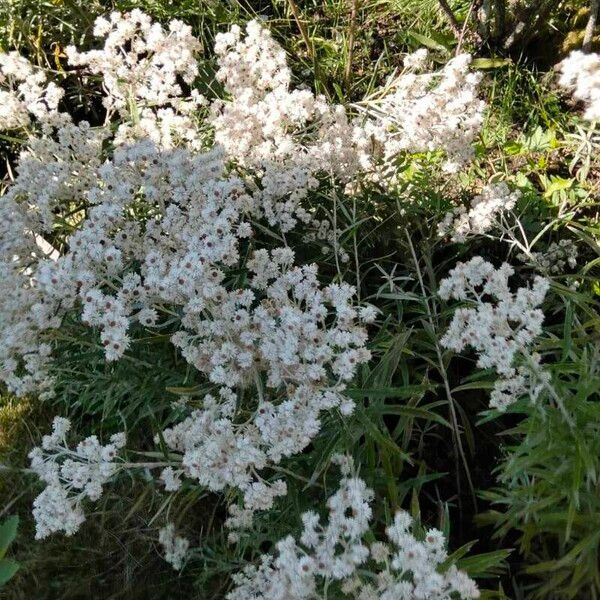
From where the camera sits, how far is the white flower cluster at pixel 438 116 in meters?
2.30

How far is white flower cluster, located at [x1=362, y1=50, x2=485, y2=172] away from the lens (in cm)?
230

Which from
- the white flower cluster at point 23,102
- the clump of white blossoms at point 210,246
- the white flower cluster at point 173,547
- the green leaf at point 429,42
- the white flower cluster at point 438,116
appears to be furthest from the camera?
the green leaf at point 429,42

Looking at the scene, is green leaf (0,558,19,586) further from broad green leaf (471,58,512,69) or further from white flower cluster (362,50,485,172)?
broad green leaf (471,58,512,69)

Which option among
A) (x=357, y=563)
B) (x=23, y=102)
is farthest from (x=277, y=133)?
(x=357, y=563)

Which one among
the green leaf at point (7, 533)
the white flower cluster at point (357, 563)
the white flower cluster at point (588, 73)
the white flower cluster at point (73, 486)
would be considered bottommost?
the green leaf at point (7, 533)

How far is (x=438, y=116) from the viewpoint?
2.32 m

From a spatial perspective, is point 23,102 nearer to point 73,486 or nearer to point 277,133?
point 277,133

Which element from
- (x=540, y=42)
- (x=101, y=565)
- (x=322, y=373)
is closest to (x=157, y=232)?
(x=322, y=373)

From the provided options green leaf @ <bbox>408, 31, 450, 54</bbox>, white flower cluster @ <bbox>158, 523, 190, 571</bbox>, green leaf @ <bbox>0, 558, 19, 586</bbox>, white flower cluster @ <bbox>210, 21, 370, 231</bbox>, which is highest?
white flower cluster @ <bbox>210, 21, 370, 231</bbox>

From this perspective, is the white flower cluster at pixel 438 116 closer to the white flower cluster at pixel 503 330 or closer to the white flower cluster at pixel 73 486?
the white flower cluster at pixel 503 330

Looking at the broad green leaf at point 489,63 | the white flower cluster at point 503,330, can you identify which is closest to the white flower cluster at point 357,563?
the white flower cluster at point 503,330

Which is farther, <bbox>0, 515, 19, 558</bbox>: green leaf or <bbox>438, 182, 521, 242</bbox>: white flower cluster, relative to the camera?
<bbox>438, 182, 521, 242</bbox>: white flower cluster

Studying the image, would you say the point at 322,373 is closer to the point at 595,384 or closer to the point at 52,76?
the point at 595,384

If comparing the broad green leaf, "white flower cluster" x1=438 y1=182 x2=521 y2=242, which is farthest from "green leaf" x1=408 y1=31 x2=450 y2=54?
"white flower cluster" x1=438 y1=182 x2=521 y2=242
